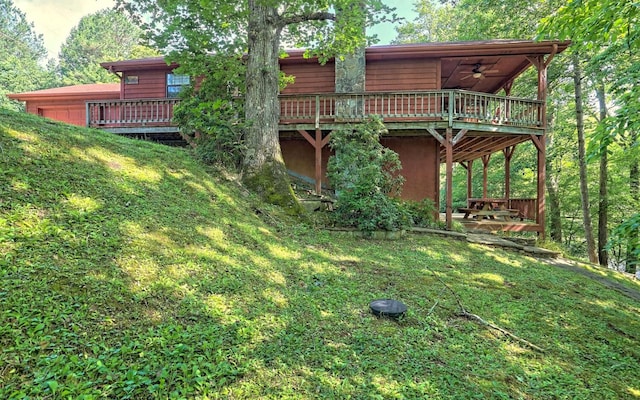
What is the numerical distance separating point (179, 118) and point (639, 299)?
1114 centimetres

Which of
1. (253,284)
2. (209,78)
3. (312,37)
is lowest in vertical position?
(253,284)

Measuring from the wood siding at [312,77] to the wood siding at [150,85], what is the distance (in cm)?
530

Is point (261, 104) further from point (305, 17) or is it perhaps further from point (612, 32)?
point (612, 32)

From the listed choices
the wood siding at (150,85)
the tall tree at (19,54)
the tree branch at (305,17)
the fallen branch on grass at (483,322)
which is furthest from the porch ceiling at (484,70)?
the tall tree at (19,54)

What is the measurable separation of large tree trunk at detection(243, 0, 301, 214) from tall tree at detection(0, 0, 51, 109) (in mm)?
37576

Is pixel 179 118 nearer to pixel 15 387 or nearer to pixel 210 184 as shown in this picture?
pixel 210 184

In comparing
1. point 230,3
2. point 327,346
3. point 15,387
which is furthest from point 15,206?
point 230,3

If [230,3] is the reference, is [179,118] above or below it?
below

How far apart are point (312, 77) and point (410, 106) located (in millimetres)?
4089

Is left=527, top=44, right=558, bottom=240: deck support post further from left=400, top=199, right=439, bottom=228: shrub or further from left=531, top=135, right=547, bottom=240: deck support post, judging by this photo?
left=400, top=199, right=439, bottom=228: shrub

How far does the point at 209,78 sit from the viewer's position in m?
9.26

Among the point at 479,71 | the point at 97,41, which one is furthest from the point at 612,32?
the point at 97,41

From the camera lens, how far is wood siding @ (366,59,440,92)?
38.4 ft

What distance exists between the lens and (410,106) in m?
11.1
